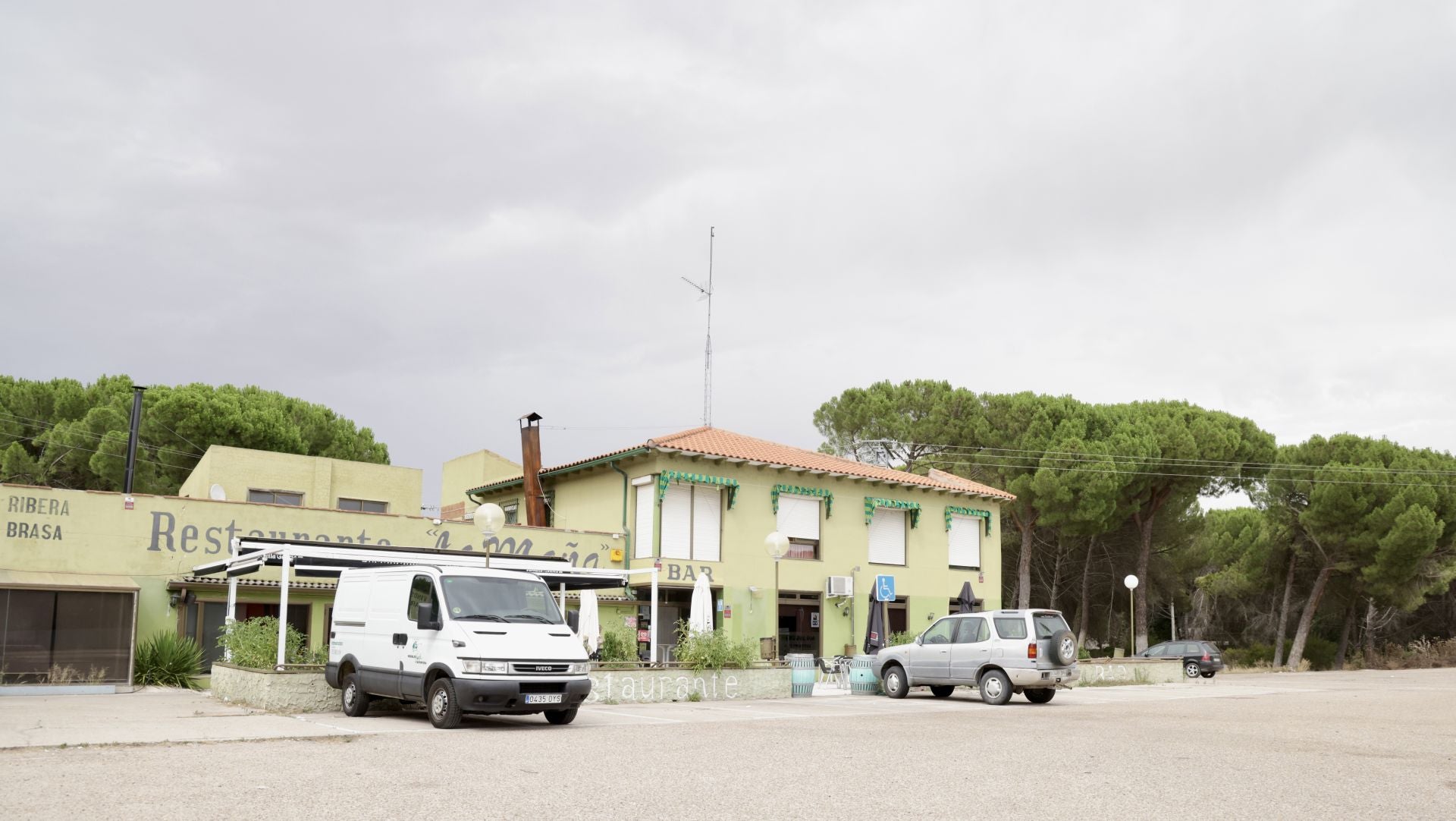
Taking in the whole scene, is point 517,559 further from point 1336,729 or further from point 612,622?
point 1336,729

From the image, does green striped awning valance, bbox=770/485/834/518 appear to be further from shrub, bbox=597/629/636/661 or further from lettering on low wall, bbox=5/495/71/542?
lettering on low wall, bbox=5/495/71/542

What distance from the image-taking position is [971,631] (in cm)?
2020

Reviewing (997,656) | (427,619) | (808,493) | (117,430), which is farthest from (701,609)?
(117,430)

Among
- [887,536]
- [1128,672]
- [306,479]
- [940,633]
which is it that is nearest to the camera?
[940,633]

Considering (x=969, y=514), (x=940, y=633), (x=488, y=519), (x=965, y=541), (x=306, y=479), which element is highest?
(x=306, y=479)

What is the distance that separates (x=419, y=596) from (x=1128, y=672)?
67.7 ft

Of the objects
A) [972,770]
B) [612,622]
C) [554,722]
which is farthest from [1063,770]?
[612,622]

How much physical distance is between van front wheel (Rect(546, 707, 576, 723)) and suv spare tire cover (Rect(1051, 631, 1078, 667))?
8877mm

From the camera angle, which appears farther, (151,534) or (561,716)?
(151,534)

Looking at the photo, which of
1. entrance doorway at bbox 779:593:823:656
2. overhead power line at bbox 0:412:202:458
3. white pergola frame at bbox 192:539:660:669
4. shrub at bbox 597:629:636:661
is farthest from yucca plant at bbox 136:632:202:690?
overhead power line at bbox 0:412:202:458

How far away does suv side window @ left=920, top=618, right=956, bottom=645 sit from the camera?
20609 millimetres

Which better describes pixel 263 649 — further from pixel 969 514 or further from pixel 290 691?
pixel 969 514

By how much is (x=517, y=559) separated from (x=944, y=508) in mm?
17141

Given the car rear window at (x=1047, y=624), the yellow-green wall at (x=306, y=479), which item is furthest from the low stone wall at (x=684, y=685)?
the yellow-green wall at (x=306, y=479)
